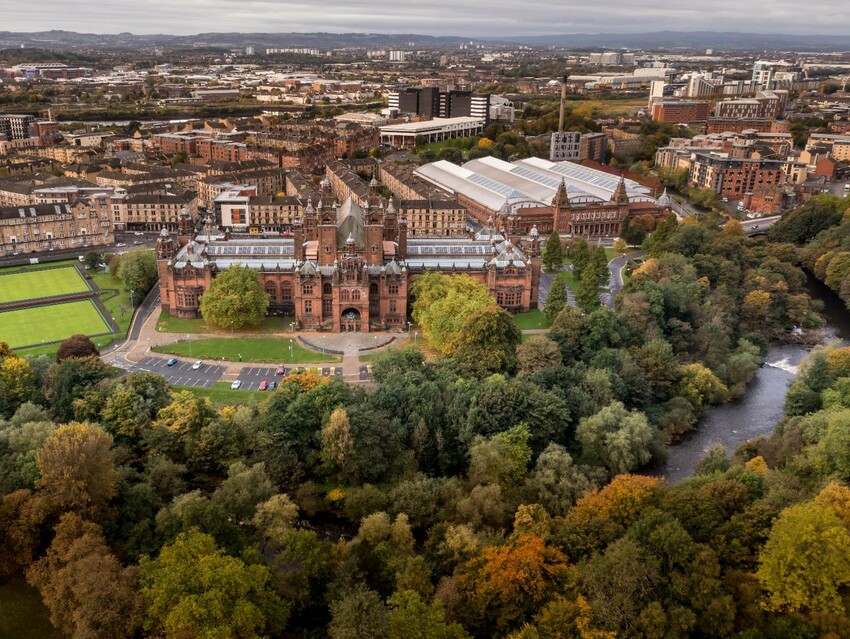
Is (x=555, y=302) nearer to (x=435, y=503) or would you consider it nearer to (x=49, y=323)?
(x=435, y=503)

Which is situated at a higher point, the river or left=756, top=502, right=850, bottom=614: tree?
left=756, top=502, right=850, bottom=614: tree

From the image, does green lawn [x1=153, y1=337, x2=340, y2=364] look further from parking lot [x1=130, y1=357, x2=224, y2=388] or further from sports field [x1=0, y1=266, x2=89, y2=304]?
sports field [x1=0, y1=266, x2=89, y2=304]

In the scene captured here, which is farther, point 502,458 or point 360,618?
point 502,458

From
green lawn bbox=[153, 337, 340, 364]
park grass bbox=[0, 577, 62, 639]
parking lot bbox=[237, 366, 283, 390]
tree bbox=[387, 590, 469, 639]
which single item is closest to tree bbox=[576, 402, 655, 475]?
tree bbox=[387, 590, 469, 639]

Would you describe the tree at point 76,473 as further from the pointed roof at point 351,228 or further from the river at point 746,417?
the pointed roof at point 351,228

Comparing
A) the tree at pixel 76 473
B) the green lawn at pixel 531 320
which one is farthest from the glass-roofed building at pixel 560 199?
the tree at pixel 76 473

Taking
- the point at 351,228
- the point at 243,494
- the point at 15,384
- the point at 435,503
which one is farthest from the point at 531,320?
the point at 15,384
